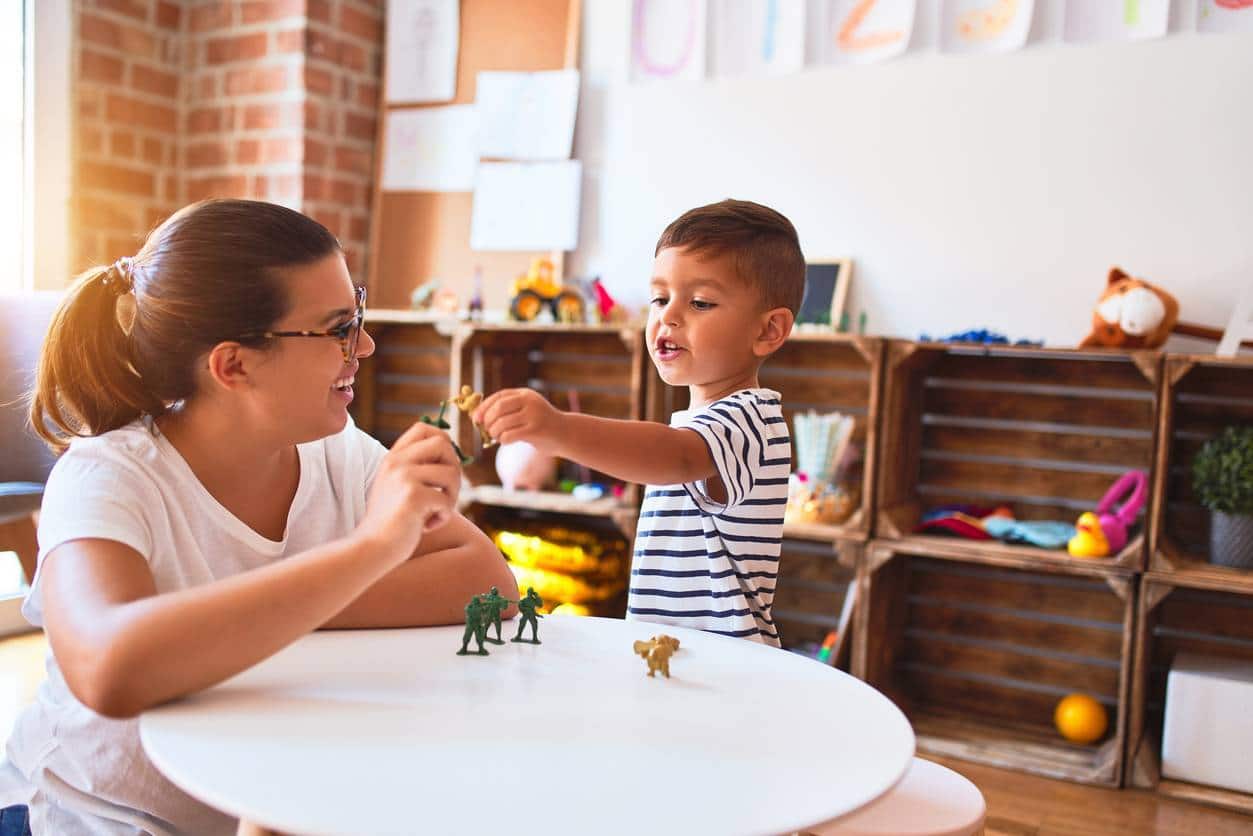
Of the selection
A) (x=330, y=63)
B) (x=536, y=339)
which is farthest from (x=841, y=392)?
(x=330, y=63)

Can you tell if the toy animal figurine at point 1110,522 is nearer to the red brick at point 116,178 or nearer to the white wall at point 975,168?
the white wall at point 975,168

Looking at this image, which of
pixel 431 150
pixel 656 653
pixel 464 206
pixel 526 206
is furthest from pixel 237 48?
pixel 656 653

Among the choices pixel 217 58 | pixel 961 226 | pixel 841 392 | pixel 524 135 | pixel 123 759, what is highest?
pixel 217 58

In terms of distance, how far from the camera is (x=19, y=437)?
9.00 feet

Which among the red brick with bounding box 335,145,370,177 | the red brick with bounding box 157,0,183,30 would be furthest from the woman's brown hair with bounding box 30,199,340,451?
the red brick with bounding box 157,0,183,30

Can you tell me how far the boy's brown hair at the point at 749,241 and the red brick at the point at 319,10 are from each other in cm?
214

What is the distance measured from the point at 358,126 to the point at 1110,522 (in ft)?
8.04

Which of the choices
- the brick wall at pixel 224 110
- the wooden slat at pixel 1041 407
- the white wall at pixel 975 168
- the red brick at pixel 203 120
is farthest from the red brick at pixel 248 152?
the wooden slat at pixel 1041 407

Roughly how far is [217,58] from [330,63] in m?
0.40

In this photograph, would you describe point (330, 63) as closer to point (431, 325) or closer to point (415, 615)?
point (431, 325)

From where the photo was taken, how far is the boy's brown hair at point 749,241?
58.2 inches

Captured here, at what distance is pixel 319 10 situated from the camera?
3.24 meters

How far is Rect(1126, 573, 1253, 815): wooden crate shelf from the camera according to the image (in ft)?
7.74

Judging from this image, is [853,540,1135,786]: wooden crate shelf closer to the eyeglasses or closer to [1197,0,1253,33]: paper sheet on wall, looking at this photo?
[1197,0,1253,33]: paper sheet on wall
